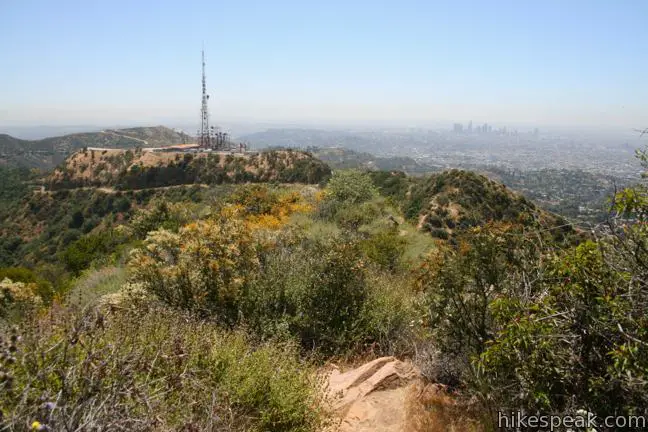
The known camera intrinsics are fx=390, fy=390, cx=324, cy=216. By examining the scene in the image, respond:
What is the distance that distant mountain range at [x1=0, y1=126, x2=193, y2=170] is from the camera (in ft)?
437

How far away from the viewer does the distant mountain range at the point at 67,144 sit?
133125 mm

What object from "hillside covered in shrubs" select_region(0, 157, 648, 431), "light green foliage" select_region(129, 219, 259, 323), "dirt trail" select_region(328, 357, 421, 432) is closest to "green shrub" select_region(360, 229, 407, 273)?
"hillside covered in shrubs" select_region(0, 157, 648, 431)

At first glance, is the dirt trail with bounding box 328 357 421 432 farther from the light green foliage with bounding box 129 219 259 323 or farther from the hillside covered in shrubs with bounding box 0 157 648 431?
the light green foliage with bounding box 129 219 259 323

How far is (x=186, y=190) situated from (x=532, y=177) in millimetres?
98024

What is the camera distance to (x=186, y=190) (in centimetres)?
6044

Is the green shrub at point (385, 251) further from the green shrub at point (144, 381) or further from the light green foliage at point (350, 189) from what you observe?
the light green foliage at point (350, 189)

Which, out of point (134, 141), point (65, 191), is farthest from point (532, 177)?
point (134, 141)

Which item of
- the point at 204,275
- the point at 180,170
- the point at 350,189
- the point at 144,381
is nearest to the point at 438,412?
the point at 144,381

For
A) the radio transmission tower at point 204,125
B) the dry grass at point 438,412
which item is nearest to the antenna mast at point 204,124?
the radio transmission tower at point 204,125

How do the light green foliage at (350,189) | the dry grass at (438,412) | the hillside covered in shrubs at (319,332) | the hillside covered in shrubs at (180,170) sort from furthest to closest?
the hillside covered in shrubs at (180,170) → the light green foliage at (350,189) → the dry grass at (438,412) → the hillside covered in shrubs at (319,332)

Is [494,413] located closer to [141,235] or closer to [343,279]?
[343,279]

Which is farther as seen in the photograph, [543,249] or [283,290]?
[283,290]

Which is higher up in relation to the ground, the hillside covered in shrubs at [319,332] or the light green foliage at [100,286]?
the hillside covered in shrubs at [319,332]

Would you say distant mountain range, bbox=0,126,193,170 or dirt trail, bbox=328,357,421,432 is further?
distant mountain range, bbox=0,126,193,170
